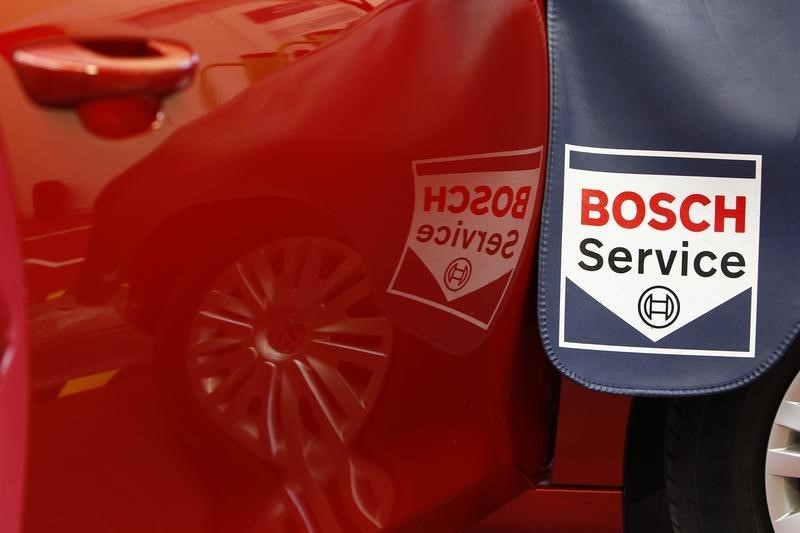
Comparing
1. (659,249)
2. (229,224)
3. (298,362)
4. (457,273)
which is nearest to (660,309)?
(659,249)

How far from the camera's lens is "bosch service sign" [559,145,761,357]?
150 centimetres

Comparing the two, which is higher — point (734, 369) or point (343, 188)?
point (343, 188)

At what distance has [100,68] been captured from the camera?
117cm

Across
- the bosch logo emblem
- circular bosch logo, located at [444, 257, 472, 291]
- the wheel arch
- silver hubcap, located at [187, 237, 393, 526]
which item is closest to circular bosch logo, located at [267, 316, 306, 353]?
silver hubcap, located at [187, 237, 393, 526]

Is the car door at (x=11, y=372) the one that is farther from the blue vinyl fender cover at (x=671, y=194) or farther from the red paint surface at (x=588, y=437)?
the red paint surface at (x=588, y=437)

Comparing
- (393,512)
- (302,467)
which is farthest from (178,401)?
(393,512)

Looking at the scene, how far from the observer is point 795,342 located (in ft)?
5.42

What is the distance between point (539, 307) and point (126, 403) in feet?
1.93

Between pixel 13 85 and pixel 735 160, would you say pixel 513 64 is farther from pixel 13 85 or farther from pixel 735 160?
pixel 13 85

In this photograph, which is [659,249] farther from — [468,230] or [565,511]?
[565,511]

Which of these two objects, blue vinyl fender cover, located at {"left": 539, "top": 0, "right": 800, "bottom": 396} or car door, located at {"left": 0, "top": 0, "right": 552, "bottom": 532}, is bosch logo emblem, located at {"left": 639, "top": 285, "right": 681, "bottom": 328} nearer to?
blue vinyl fender cover, located at {"left": 539, "top": 0, "right": 800, "bottom": 396}

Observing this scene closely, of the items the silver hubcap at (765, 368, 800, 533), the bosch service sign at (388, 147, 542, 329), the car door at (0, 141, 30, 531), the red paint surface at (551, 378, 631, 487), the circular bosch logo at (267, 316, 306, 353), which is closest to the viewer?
the car door at (0, 141, 30, 531)

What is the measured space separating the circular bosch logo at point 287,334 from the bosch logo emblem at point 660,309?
0.49m

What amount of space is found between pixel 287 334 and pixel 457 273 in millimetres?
278
